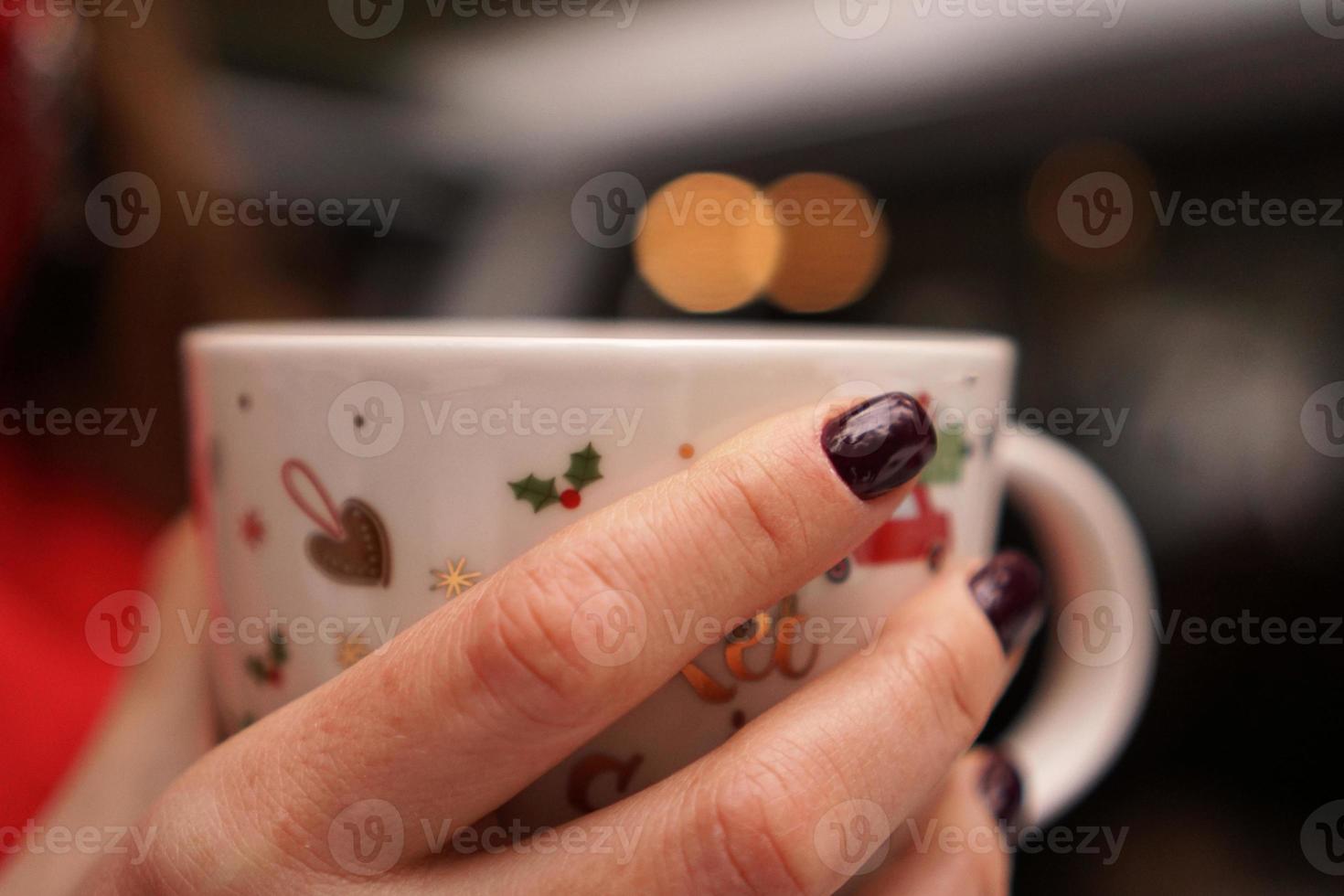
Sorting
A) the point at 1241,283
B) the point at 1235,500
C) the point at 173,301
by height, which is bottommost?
the point at 1235,500

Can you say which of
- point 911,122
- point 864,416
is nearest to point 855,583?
point 864,416

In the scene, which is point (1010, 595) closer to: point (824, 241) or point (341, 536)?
point (341, 536)

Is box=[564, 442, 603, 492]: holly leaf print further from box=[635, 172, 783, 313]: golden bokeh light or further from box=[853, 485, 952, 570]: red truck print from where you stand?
box=[635, 172, 783, 313]: golden bokeh light

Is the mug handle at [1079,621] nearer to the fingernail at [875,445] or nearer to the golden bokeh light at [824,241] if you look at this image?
the fingernail at [875,445]

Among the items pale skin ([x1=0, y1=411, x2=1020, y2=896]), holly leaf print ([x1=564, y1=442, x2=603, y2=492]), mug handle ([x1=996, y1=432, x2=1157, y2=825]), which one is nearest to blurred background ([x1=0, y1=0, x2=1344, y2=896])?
mug handle ([x1=996, y1=432, x2=1157, y2=825])

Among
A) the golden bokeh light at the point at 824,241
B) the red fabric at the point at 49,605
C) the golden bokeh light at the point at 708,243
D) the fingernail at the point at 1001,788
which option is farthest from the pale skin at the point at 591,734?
the golden bokeh light at the point at 708,243

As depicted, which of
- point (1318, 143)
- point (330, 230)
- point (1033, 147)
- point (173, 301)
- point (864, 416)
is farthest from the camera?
point (330, 230)

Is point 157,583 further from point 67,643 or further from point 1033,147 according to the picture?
point 1033,147
